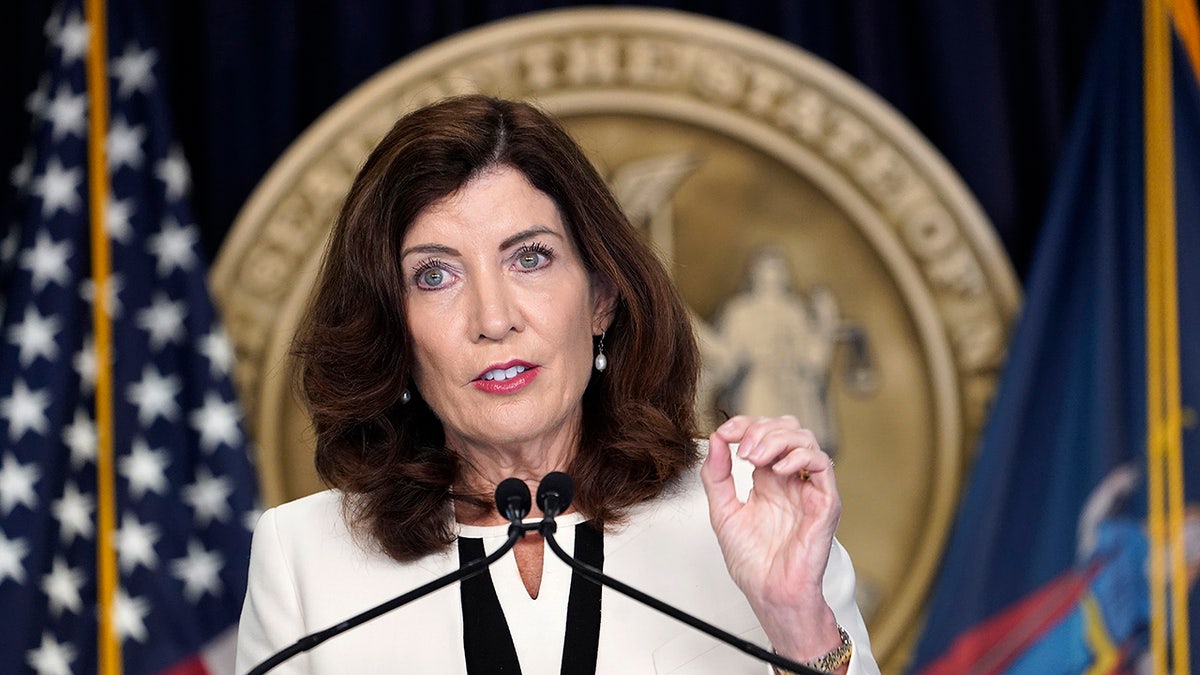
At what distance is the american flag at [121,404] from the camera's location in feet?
11.0

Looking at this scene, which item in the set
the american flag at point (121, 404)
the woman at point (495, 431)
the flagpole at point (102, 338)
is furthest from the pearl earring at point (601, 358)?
the flagpole at point (102, 338)

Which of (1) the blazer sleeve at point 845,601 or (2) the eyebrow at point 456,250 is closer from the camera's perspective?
(1) the blazer sleeve at point 845,601

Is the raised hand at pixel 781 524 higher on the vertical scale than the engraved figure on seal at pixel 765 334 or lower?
lower

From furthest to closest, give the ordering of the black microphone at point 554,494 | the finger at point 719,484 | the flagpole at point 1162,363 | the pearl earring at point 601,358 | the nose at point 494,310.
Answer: the flagpole at point 1162,363 → the pearl earring at point 601,358 → the nose at point 494,310 → the finger at point 719,484 → the black microphone at point 554,494

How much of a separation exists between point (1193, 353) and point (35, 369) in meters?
2.60

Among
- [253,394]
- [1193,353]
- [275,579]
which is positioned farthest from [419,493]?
[1193,353]

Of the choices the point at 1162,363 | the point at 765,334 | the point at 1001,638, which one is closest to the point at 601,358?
the point at 765,334

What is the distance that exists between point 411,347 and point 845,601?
0.64 m

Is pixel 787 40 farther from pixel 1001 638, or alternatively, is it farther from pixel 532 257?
pixel 532 257

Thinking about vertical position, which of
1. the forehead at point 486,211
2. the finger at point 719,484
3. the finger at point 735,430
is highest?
the forehead at point 486,211

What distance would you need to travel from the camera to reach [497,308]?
1820 millimetres

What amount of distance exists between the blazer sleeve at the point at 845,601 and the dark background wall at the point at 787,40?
198 centimetres

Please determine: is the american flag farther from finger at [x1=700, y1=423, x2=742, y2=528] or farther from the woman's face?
finger at [x1=700, y1=423, x2=742, y2=528]

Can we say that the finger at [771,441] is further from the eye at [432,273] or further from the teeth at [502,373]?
the eye at [432,273]
